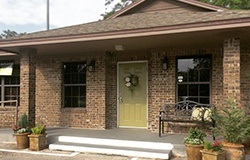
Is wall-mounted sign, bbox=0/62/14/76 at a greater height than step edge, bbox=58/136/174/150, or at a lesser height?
greater

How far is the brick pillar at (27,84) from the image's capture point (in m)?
7.19

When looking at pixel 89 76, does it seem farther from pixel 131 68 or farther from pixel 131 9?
pixel 131 9

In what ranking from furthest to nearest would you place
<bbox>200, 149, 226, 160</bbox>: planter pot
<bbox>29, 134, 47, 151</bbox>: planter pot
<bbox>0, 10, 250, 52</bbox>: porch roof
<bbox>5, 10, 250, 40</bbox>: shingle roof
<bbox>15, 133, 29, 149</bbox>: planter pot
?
<bbox>15, 133, 29, 149</bbox>: planter pot < <bbox>29, 134, 47, 151</bbox>: planter pot < <bbox>5, 10, 250, 40</bbox>: shingle roof < <bbox>0, 10, 250, 52</bbox>: porch roof < <bbox>200, 149, 226, 160</bbox>: planter pot

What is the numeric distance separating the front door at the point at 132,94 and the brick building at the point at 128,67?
0.11 ft

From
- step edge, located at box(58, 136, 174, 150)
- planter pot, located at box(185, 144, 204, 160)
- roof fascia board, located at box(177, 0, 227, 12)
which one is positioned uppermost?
roof fascia board, located at box(177, 0, 227, 12)

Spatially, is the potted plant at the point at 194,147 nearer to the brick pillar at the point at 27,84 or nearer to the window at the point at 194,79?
the window at the point at 194,79

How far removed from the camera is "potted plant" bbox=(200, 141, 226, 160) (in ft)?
14.7

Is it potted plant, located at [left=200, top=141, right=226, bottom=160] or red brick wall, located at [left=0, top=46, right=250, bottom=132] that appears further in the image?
red brick wall, located at [left=0, top=46, right=250, bottom=132]

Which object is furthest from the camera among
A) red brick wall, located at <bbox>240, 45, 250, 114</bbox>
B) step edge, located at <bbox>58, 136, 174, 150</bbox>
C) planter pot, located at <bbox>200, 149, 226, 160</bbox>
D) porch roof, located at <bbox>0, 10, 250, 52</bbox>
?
red brick wall, located at <bbox>240, 45, 250, 114</bbox>

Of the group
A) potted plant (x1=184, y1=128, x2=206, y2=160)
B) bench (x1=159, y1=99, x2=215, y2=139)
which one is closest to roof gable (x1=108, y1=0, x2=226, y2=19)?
bench (x1=159, y1=99, x2=215, y2=139)

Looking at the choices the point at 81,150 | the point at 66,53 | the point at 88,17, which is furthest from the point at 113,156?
the point at 88,17

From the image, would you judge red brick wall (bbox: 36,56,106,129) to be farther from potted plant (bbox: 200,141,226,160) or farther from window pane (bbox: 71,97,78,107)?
potted plant (bbox: 200,141,226,160)

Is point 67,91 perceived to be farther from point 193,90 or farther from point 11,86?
point 193,90

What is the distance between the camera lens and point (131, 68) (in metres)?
8.39
